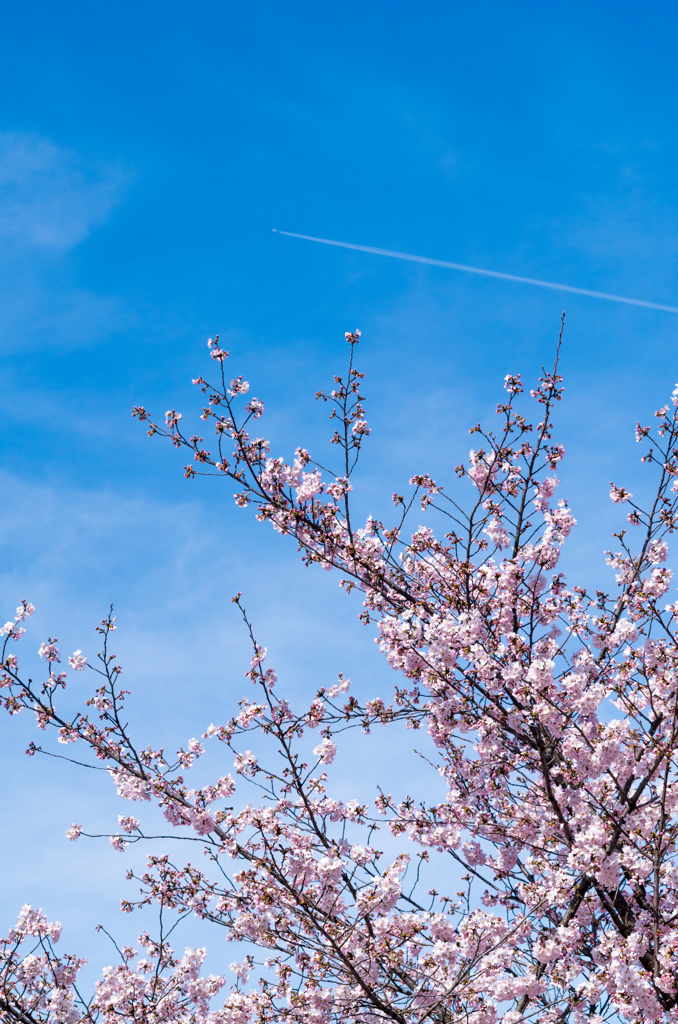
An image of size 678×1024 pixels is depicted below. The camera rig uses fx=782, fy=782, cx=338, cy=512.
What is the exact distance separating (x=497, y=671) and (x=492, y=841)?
2.60 metres

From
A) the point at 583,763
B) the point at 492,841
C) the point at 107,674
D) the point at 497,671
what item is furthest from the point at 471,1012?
the point at 107,674

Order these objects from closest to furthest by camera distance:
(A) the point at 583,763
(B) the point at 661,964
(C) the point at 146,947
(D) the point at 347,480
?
1. (B) the point at 661,964
2. (A) the point at 583,763
3. (D) the point at 347,480
4. (C) the point at 146,947

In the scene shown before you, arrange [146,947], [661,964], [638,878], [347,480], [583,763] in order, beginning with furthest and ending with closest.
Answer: [146,947] → [347,480] → [583,763] → [638,878] → [661,964]

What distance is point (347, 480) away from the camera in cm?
945

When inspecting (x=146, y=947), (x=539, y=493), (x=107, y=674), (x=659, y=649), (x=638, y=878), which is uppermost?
(x=539, y=493)

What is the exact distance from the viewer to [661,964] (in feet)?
23.6

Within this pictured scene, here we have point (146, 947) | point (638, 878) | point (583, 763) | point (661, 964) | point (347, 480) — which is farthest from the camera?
point (146, 947)

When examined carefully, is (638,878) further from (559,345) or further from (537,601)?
(559,345)

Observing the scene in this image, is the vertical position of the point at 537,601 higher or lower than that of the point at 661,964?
higher

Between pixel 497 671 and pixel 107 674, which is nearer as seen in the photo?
pixel 497 671

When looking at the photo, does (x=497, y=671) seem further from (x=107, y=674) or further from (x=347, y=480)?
(x=107, y=674)

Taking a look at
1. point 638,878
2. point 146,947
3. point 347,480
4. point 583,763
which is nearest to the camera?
point 638,878

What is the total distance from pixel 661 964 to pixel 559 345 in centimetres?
651

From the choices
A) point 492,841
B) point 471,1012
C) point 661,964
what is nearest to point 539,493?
point 492,841
